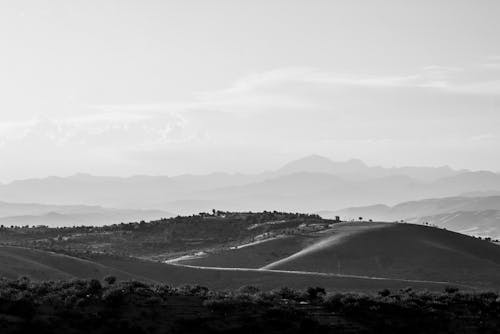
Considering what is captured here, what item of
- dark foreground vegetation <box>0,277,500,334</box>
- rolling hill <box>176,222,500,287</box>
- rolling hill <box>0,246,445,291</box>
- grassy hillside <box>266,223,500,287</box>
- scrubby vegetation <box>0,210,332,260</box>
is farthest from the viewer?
scrubby vegetation <box>0,210,332,260</box>

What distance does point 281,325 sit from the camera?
29.1 meters

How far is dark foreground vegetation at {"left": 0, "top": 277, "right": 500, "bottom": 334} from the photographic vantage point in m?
28.0

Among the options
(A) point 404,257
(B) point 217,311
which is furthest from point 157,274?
(B) point 217,311

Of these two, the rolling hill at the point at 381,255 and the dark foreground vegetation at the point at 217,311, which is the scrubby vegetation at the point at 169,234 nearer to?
the rolling hill at the point at 381,255

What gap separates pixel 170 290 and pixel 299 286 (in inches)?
480

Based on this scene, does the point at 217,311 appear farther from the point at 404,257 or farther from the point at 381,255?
the point at 381,255

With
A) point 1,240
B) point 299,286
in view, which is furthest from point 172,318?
point 1,240

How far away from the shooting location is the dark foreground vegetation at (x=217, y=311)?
27969 mm

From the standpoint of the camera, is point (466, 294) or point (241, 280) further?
point (241, 280)

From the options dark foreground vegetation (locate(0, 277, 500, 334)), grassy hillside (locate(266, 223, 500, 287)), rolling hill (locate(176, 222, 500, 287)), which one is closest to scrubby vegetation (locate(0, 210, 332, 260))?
rolling hill (locate(176, 222, 500, 287))

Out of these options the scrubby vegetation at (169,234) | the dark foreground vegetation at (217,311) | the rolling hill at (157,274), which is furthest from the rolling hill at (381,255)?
the dark foreground vegetation at (217,311)

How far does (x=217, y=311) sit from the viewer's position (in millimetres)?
30297

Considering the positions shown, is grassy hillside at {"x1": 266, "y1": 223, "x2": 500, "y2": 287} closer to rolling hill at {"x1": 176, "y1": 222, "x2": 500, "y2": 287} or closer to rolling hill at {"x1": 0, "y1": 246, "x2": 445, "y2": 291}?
rolling hill at {"x1": 176, "y1": 222, "x2": 500, "y2": 287}

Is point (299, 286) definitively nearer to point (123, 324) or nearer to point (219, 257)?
point (123, 324)
